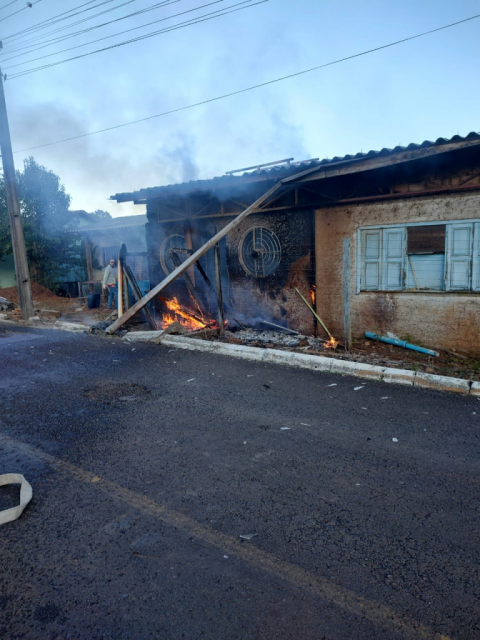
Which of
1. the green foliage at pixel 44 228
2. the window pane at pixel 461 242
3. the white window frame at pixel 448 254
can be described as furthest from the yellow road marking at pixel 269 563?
the green foliage at pixel 44 228

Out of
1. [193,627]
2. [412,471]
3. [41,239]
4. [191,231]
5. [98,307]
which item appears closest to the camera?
[193,627]

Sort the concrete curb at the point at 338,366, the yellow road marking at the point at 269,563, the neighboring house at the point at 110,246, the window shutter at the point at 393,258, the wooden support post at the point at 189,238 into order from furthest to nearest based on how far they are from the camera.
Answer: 1. the neighboring house at the point at 110,246
2. the wooden support post at the point at 189,238
3. the window shutter at the point at 393,258
4. the concrete curb at the point at 338,366
5. the yellow road marking at the point at 269,563

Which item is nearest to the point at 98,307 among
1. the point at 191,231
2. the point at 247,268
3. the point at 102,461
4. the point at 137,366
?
the point at 191,231

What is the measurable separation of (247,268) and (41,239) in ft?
46.5

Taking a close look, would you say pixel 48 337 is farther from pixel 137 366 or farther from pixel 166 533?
pixel 166 533

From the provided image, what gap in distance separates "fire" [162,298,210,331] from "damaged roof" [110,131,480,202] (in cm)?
304

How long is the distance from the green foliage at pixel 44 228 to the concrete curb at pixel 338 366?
593 inches

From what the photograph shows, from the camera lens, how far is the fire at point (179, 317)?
10.6 meters

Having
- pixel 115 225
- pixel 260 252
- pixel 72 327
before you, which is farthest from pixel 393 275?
pixel 115 225

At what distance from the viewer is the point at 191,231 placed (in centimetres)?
1121

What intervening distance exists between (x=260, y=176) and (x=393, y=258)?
11.3 feet

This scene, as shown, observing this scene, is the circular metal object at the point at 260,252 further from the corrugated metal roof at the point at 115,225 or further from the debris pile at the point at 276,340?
the corrugated metal roof at the point at 115,225

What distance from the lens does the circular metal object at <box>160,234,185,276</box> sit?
1150 centimetres

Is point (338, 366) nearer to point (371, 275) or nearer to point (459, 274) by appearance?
point (371, 275)
